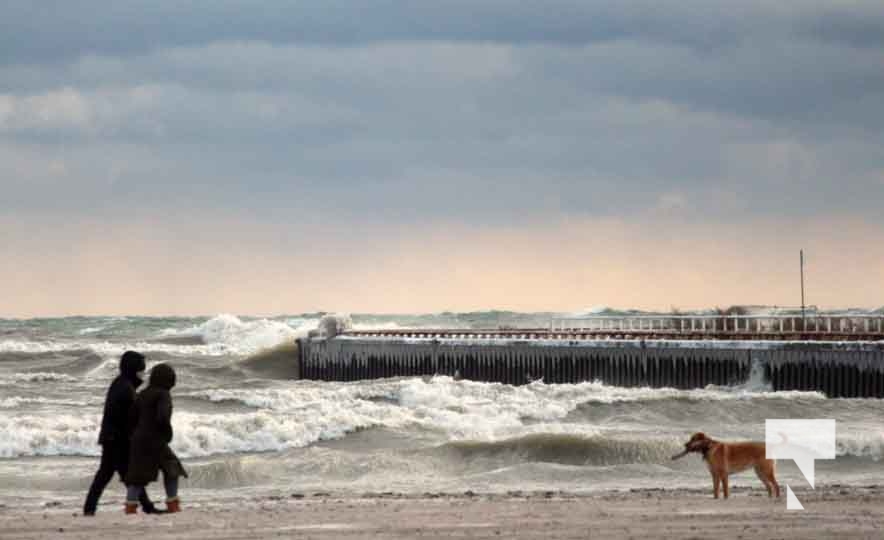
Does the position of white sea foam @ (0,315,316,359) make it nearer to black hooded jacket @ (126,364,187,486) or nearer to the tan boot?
the tan boot

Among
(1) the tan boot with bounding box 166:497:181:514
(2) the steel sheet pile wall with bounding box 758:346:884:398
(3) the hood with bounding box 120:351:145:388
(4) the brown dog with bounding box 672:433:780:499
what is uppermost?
(3) the hood with bounding box 120:351:145:388

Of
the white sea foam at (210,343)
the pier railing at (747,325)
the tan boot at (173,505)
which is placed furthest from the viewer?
the white sea foam at (210,343)

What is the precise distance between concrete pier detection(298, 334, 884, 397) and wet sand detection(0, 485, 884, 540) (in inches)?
928

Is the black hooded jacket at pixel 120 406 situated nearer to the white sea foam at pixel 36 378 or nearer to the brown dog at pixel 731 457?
the brown dog at pixel 731 457

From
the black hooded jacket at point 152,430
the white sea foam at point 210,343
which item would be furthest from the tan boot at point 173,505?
the white sea foam at point 210,343

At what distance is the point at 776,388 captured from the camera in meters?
42.9

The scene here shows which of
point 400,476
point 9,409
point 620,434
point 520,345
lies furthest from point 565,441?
point 520,345

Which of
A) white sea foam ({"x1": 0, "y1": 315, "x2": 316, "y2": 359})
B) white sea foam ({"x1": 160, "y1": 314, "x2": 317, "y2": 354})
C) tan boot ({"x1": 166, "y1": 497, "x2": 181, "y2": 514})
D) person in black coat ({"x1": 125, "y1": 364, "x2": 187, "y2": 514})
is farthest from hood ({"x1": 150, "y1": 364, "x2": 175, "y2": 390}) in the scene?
white sea foam ({"x1": 160, "y1": 314, "x2": 317, "y2": 354})

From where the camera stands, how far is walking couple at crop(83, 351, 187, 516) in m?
15.1

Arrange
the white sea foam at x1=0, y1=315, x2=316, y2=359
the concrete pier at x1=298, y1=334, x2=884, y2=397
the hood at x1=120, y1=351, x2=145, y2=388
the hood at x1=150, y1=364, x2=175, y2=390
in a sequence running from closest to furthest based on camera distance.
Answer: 1. the hood at x1=150, y1=364, x2=175, y2=390
2. the hood at x1=120, y1=351, x2=145, y2=388
3. the concrete pier at x1=298, y1=334, x2=884, y2=397
4. the white sea foam at x1=0, y1=315, x2=316, y2=359

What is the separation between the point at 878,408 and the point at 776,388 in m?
6.36

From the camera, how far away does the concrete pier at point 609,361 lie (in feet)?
136

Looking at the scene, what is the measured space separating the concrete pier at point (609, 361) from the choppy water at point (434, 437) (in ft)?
3.39

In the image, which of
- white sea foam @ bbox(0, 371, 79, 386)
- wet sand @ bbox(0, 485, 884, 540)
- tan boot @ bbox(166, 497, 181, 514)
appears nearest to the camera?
wet sand @ bbox(0, 485, 884, 540)
